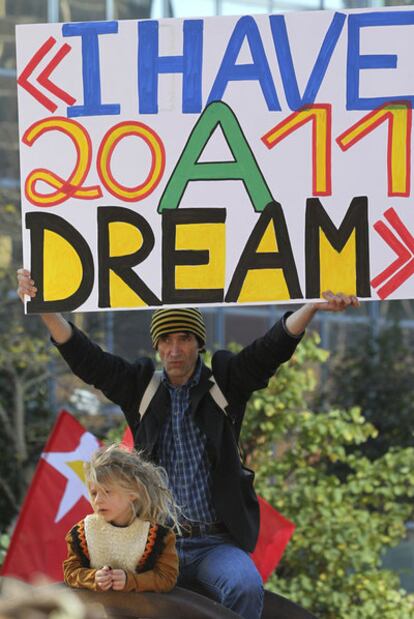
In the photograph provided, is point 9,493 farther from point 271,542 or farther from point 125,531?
point 125,531

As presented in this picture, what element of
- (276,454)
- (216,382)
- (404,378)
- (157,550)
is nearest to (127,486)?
(157,550)

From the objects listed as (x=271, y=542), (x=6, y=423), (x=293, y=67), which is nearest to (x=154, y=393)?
(x=293, y=67)

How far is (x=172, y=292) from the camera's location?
433 cm

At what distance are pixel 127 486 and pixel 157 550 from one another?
20 centimetres

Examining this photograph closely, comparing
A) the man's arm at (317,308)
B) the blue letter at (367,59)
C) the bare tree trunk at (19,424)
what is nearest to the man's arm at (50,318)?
the man's arm at (317,308)

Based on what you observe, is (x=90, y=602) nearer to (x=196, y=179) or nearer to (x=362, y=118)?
(x=196, y=179)

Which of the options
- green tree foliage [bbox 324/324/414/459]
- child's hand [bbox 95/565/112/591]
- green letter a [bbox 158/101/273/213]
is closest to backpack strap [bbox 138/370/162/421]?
green letter a [bbox 158/101/273/213]

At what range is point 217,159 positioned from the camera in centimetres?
436

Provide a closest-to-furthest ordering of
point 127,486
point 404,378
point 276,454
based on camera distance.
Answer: point 127,486 < point 276,454 < point 404,378

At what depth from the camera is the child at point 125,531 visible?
3869 mm

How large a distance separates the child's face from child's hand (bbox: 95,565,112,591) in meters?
0.18

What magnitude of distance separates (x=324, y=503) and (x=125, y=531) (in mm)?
4124

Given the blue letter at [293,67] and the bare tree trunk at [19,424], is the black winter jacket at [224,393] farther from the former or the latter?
the bare tree trunk at [19,424]

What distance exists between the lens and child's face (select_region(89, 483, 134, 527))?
12.9ft
